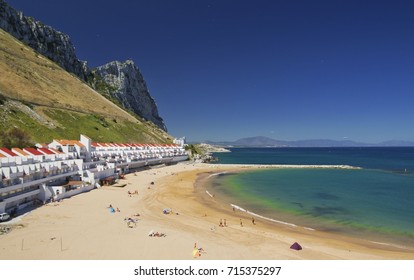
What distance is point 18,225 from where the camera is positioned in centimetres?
3219

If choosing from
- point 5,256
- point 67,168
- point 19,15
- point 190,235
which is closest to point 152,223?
point 190,235

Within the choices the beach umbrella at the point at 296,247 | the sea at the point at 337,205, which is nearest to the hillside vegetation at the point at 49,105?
the sea at the point at 337,205

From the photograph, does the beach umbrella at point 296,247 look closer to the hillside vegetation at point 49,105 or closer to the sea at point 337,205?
the sea at point 337,205

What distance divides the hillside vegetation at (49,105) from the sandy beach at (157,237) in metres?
53.0

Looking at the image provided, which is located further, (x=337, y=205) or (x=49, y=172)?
(x=337, y=205)

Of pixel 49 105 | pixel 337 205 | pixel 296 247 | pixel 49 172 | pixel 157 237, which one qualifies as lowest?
pixel 296 247

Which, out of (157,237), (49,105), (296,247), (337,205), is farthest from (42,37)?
(296,247)

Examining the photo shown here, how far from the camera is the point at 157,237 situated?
30812 millimetres

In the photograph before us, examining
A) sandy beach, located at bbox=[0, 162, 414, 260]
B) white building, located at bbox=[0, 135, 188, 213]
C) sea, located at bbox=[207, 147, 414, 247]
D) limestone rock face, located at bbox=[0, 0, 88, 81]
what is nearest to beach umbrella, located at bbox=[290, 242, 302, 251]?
sandy beach, located at bbox=[0, 162, 414, 260]

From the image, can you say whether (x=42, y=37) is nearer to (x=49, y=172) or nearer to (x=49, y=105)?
(x=49, y=105)

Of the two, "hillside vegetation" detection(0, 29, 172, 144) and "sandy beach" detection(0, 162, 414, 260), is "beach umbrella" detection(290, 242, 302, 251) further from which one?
"hillside vegetation" detection(0, 29, 172, 144)

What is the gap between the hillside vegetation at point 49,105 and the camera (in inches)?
3516

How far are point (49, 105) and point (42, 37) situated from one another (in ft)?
256
